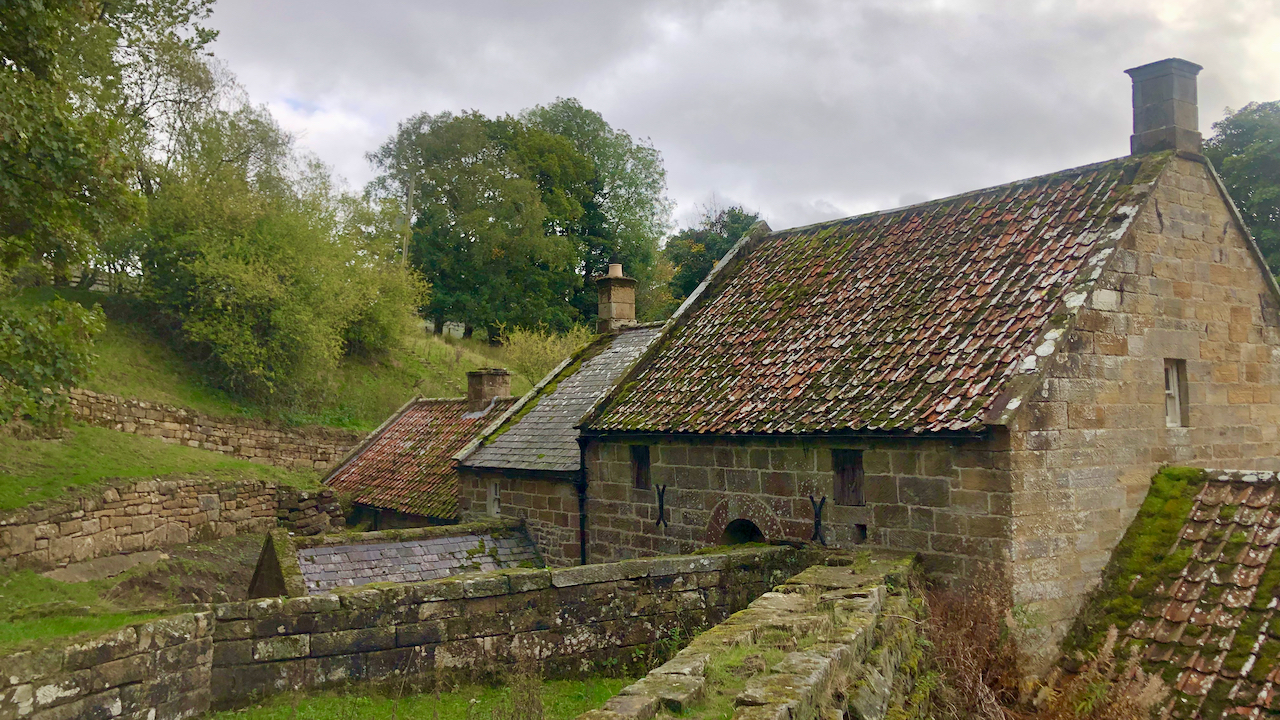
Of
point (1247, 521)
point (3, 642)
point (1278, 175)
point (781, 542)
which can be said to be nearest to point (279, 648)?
point (3, 642)

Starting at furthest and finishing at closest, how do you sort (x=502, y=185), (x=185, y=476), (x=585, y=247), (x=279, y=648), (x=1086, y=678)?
(x=585, y=247) < (x=502, y=185) < (x=185, y=476) < (x=1086, y=678) < (x=279, y=648)

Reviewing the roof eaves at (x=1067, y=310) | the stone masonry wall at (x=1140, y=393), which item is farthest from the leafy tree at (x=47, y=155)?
the stone masonry wall at (x=1140, y=393)

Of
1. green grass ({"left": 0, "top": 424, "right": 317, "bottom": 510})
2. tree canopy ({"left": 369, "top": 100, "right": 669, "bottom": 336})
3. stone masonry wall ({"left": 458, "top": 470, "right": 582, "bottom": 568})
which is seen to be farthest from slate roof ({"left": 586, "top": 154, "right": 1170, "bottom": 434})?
tree canopy ({"left": 369, "top": 100, "right": 669, "bottom": 336})

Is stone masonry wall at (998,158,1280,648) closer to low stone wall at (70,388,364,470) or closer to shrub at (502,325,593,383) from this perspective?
low stone wall at (70,388,364,470)

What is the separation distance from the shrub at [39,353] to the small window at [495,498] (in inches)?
286

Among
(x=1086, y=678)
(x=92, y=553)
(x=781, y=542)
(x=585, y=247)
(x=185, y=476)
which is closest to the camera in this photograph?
(x=1086, y=678)

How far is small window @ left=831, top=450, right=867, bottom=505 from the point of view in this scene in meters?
10.3

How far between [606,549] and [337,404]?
1836 cm

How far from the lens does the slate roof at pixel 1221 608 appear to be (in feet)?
24.4

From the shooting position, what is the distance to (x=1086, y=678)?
8125 millimetres

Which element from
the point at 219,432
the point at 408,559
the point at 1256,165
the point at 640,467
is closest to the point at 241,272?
the point at 219,432

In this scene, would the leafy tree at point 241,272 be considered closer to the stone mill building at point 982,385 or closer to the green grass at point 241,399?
the green grass at point 241,399

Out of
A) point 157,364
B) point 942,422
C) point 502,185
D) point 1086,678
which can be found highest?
point 502,185

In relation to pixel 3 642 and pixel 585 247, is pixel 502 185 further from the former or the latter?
pixel 3 642
